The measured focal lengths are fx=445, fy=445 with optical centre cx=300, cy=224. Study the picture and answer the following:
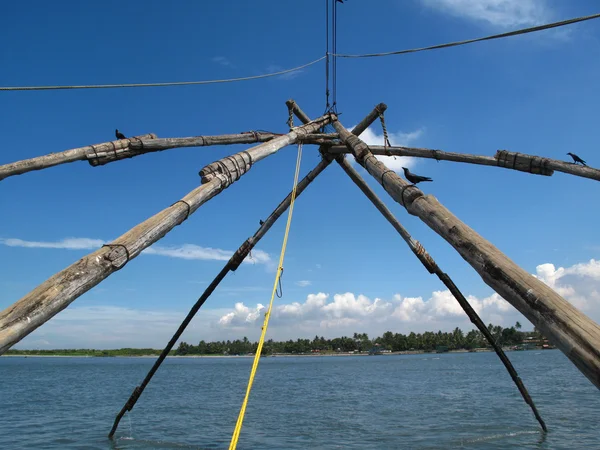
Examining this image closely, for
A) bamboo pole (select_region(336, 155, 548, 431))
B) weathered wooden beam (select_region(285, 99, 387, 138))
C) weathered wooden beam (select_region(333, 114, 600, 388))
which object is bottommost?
weathered wooden beam (select_region(333, 114, 600, 388))

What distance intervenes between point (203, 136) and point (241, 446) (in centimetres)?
1089

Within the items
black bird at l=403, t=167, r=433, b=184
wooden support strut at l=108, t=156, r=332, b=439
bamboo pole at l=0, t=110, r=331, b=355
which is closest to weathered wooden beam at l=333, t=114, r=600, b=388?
black bird at l=403, t=167, r=433, b=184

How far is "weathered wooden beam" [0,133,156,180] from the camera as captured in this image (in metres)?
5.93

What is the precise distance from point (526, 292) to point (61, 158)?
6.23 m

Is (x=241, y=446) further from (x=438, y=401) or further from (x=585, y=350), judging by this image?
(x=438, y=401)

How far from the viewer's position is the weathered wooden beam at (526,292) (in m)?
2.84

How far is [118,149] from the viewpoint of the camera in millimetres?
7176

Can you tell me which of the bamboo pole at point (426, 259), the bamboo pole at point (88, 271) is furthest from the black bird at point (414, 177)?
the bamboo pole at point (426, 259)

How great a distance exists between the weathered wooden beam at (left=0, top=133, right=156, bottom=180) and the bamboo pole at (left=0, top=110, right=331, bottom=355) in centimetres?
183

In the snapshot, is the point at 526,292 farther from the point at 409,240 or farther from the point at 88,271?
the point at 409,240

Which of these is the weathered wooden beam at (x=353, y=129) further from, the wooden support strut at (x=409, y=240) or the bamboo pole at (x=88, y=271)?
the bamboo pole at (x=88, y=271)

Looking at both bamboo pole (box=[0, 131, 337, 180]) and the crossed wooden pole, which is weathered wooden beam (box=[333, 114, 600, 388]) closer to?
the crossed wooden pole

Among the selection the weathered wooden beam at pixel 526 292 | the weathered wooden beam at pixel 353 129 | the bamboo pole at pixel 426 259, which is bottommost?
the weathered wooden beam at pixel 526 292

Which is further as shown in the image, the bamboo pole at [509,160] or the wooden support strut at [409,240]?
the wooden support strut at [409,240]
